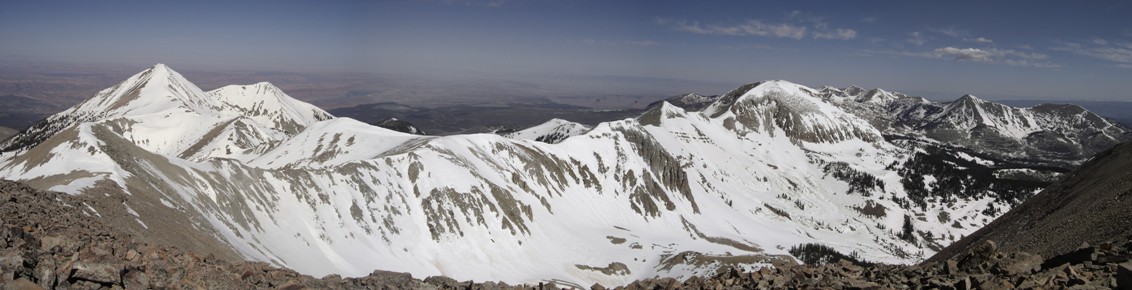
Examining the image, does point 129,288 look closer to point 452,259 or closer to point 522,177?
point 452,259

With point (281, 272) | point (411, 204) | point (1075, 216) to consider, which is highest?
point (1075, 216)

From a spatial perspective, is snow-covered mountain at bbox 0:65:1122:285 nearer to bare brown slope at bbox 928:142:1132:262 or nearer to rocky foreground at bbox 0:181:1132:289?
rocky foreground at bbox 0:181:1132:289

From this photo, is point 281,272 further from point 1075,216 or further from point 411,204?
point 411,204

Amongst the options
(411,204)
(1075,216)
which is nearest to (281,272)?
(1075,216)

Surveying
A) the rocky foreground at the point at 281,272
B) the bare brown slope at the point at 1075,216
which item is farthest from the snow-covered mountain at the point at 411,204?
the bare brown slope at the point at 1075,216

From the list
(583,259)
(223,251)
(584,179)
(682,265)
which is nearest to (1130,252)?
(223,251)

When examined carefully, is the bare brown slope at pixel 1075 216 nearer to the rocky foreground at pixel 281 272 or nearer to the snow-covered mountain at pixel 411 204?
the rocky foreground at pixel 281 272

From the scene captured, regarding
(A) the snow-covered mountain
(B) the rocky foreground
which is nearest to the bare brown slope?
(B) the rocky foreground
